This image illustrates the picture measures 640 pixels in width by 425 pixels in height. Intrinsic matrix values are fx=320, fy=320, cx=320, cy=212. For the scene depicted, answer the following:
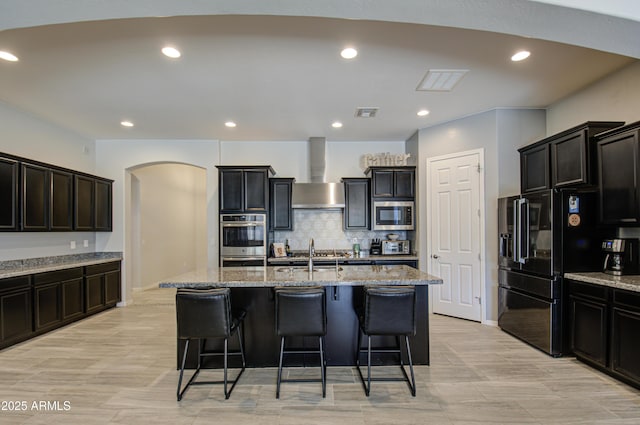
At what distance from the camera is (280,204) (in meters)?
5.79

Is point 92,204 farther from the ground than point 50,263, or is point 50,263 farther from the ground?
point 92,204

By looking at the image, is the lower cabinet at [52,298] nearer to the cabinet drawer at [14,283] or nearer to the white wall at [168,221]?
the cabinet drawer at [14,283]

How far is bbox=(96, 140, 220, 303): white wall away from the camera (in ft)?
19.3

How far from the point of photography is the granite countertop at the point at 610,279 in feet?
8.87

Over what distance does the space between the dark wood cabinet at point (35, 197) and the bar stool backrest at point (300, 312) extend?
3778 mm

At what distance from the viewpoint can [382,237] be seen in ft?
19.9

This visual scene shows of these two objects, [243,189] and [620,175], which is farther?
[243,189]

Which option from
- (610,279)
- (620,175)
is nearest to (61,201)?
(610,279)

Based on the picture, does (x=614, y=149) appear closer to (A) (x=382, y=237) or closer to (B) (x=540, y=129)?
(B) (x=540, y=129)

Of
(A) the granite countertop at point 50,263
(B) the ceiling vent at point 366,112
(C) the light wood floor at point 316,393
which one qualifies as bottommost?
(C) the light wood floor at point 316,393

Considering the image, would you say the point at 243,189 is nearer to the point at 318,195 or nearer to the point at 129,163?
the point at 318,195

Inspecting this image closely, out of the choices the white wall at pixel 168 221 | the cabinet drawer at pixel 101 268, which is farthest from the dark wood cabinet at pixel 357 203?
the white wall at pixel 168 221

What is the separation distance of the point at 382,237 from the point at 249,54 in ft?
13.3

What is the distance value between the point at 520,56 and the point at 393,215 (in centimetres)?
314
